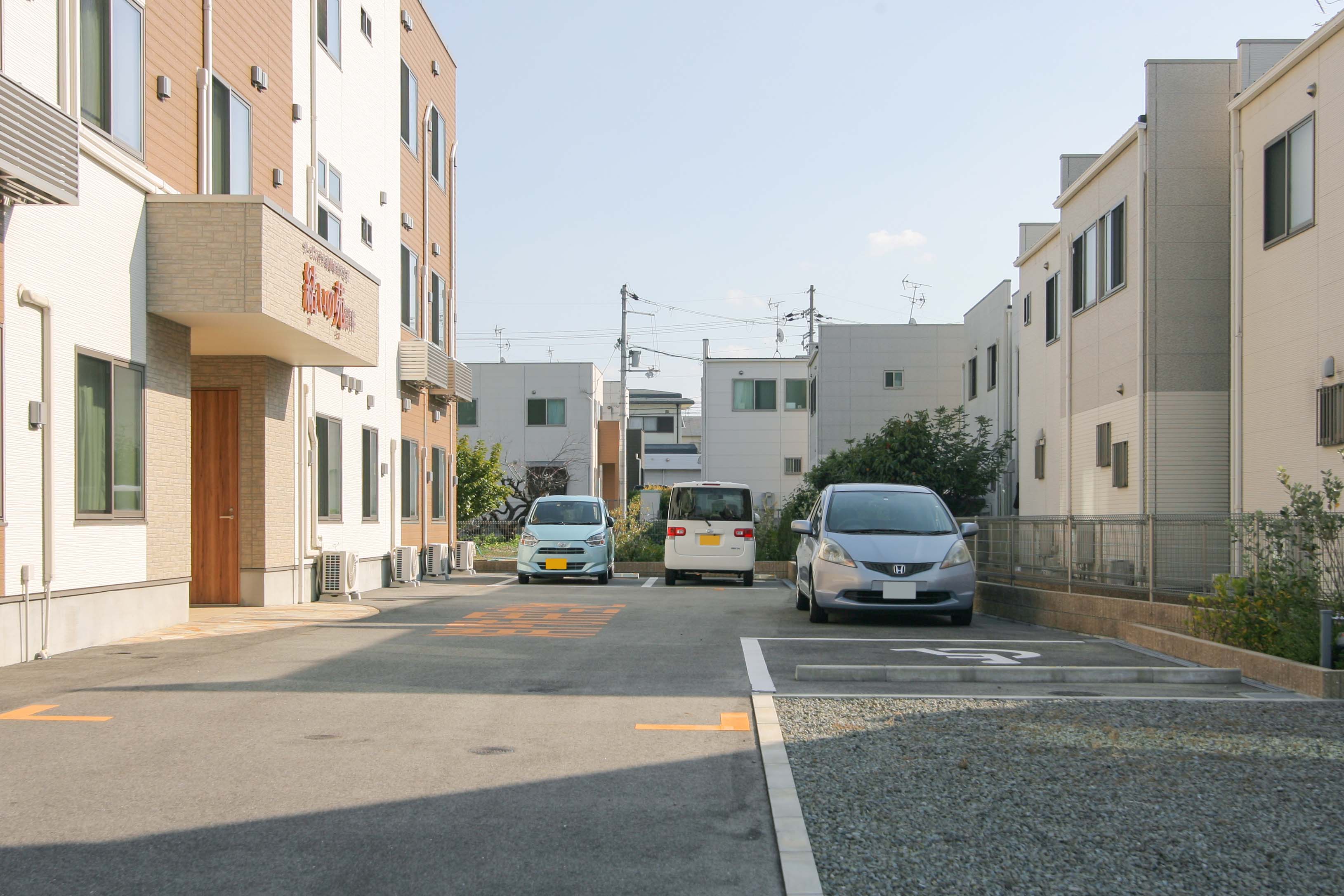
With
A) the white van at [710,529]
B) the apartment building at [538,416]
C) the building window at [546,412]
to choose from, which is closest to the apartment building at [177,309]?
the white van at [710,529]

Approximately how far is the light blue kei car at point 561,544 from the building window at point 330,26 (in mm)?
8637

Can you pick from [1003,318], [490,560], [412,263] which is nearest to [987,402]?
[1003,318]

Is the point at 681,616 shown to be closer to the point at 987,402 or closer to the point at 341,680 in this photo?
the point at 341,680

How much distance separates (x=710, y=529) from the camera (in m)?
23.2

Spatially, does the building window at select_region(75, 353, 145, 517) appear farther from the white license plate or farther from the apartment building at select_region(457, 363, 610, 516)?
the apartment building at select_region(457, 363, 610, 516)

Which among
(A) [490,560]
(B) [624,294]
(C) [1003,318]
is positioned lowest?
(A) [490,560]

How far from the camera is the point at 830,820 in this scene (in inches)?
201

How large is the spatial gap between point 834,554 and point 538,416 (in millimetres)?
37180

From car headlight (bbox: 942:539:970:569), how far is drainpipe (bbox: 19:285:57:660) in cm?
893

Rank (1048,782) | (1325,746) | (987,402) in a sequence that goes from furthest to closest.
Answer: (987,402)
(1325,746)
(1048,782)

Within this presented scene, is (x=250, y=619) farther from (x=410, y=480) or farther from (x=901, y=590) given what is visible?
(x=410, y=480)

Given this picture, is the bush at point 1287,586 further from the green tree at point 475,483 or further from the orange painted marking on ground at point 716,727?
the green tree at point 475,483

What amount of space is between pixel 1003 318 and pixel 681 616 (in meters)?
17.8

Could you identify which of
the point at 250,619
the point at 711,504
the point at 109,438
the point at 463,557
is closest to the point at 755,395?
the point at 463,557
